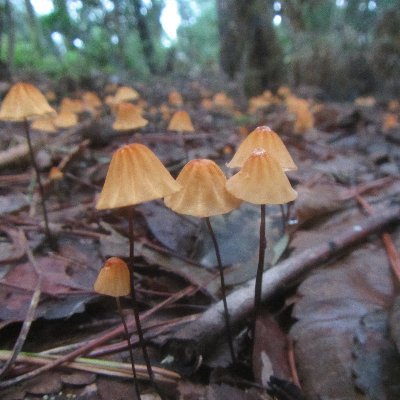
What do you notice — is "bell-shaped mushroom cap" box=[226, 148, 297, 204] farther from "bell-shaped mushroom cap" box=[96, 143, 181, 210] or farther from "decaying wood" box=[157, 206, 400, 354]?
"decaying wood" box=[157, 206, 400, 354]

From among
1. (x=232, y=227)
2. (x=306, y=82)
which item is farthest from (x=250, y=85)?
(x=232, y=227)

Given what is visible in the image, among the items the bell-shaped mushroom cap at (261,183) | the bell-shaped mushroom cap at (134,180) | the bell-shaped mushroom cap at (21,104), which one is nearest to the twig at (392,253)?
the bell-shaped mushroom cap at (261,183)

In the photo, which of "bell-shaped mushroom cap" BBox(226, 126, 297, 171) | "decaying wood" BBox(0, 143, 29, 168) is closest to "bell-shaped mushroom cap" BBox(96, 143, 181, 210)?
"bell-shaped mushroom cap" BBox(226, 126, 297, 171)

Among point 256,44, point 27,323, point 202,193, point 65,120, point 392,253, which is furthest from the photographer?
point 256,44

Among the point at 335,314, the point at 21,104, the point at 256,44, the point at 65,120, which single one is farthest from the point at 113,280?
the point at 256,44

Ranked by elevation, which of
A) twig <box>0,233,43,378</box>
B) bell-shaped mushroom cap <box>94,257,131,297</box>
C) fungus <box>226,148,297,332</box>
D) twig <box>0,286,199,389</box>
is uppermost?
fungus <box>226,148,297,332</box>

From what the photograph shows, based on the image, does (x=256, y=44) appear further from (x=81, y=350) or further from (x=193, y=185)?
(x=81, y=350)
